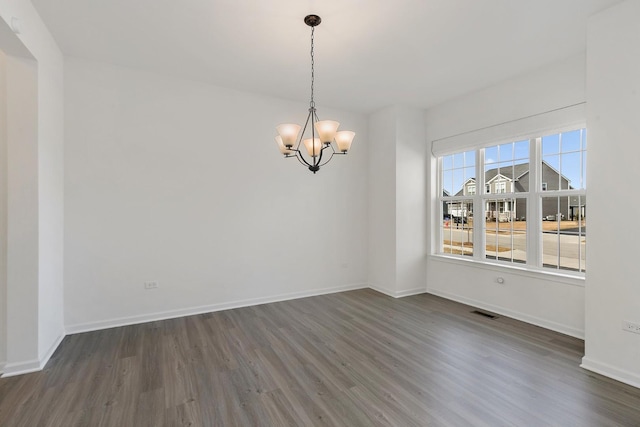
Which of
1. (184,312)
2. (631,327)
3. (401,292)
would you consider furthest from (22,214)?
(631,327)

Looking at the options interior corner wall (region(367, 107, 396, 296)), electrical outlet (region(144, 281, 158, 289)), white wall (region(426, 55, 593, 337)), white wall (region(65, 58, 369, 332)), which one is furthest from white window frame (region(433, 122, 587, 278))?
electrical outlet (region(144, 281, 158, 289))

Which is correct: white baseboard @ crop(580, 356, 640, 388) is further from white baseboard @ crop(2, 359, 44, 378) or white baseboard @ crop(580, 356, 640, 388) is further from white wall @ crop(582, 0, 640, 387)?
white baseboard @ crop(2, 359, 44, 378)

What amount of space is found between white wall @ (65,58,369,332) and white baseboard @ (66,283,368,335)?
2 centimetres

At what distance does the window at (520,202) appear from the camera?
3479mm

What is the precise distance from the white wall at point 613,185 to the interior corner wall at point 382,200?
8.31ft

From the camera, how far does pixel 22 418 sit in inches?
80.0

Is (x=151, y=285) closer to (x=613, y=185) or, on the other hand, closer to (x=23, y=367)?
(x=23, y=367)

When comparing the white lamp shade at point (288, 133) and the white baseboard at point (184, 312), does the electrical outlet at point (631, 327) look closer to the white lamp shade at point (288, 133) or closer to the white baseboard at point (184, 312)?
the white lamp shade at point (288, 133)

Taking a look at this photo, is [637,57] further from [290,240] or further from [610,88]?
[290,240]

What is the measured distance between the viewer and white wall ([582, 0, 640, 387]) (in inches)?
95.5

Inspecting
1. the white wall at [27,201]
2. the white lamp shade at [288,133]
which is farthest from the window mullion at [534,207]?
the white wall at [27,201]

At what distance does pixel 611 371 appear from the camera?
2518mm

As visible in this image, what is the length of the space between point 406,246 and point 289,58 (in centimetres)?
328

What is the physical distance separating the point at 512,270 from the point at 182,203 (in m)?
4.40
